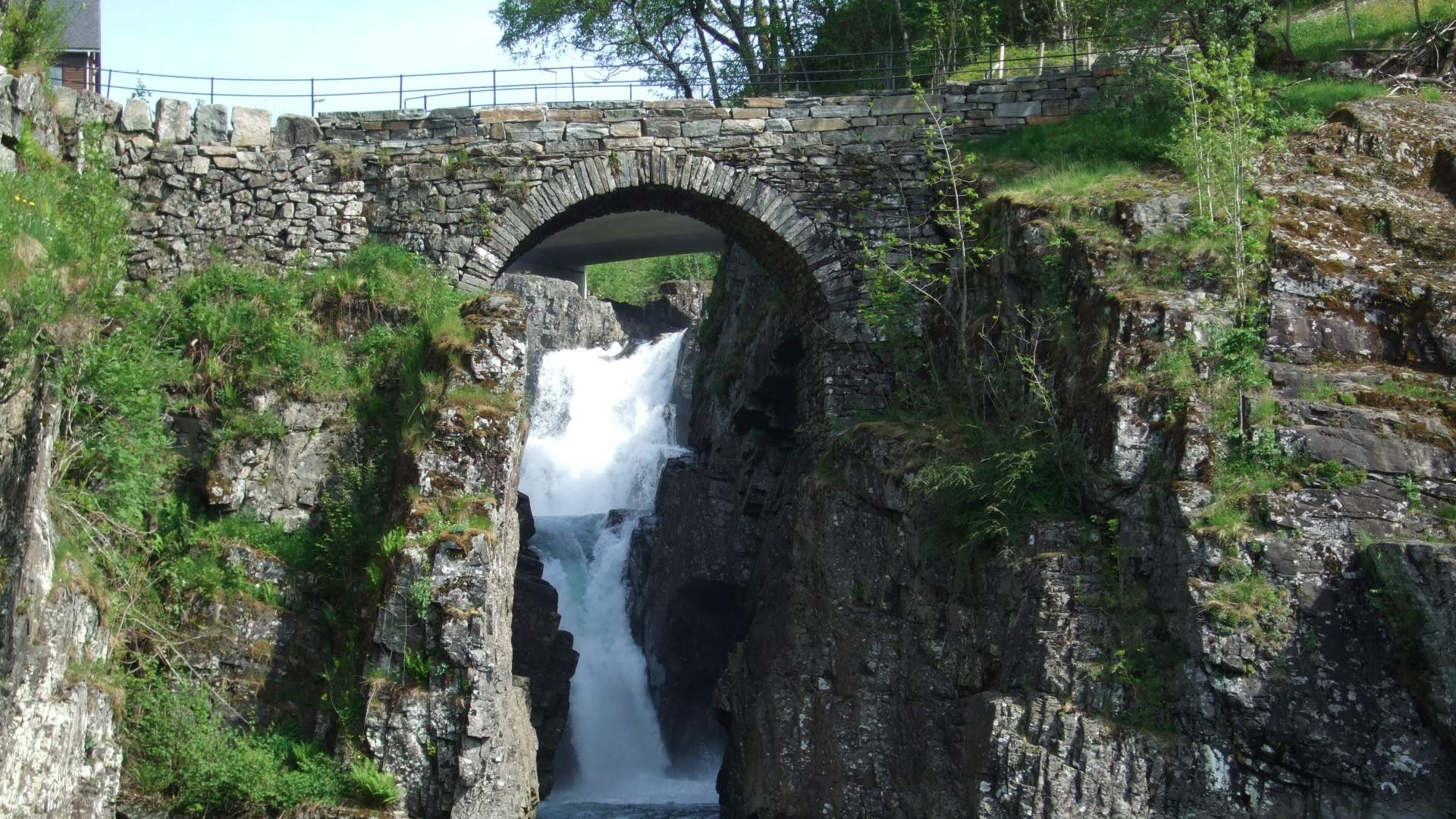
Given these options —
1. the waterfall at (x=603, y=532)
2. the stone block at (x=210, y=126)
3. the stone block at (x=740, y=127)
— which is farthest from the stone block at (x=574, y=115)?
the waterfall at (x=603, y=532)

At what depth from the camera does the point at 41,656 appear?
1091 centimetres

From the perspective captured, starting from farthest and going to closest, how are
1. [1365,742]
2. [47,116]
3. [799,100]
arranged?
[799,100], [47,116], [1365,742]

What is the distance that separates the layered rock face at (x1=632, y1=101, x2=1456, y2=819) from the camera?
988cm

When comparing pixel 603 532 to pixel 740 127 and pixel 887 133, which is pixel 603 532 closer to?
pixel 740 127

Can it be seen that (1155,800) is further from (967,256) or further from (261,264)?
(261,264)

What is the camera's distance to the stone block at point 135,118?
1585cm

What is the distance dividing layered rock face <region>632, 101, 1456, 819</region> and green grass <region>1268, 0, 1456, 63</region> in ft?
7.83

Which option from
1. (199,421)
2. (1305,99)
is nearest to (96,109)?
(199,421)

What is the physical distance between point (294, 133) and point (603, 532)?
9.88 meters

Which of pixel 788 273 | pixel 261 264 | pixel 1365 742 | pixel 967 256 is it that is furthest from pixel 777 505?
pixel 1365 742

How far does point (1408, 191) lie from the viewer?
13719 millimetres

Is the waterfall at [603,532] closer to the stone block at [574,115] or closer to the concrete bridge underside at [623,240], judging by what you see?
the concrete bridge underside at [623,240]

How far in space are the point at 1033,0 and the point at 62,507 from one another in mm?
16217

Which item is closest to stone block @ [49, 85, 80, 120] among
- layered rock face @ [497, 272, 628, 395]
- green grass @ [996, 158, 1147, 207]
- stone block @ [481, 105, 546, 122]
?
stone block @ [481, 105, 546, 122]
